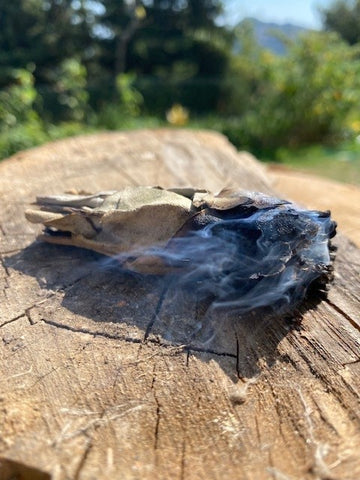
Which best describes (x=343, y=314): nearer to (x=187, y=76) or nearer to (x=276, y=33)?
(x=276, y=33)

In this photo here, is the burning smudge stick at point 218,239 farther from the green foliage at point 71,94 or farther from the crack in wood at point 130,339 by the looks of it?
the green foliage at point 71,94

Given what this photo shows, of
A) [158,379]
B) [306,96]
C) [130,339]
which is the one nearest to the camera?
[158,379]

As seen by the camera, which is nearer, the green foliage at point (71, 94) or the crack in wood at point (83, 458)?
the crack in wood at point (83, 458)

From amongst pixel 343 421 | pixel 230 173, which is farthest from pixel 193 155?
pixel 343 421

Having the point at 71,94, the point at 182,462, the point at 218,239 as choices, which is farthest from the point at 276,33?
the point at 182,462

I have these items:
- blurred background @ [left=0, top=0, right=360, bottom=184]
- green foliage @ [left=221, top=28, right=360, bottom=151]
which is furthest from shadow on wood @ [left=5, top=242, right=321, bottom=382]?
green foliage @ [left=221, top=28, right=360, bottom=151]

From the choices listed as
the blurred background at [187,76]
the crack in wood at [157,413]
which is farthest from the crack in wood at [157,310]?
the blurred background at [187,76]
